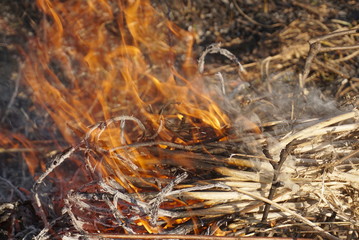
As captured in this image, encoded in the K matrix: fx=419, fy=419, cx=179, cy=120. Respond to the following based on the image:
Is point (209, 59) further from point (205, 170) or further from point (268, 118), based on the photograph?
point (205, 170)

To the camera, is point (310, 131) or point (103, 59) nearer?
point (310, 131)

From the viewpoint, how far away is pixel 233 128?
1908 millimetres

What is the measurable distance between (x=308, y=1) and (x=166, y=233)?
3197 millimetres

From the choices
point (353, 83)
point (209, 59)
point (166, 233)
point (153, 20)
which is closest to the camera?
point (166, 233)

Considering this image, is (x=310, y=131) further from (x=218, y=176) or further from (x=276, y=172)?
(x=218, y=176)

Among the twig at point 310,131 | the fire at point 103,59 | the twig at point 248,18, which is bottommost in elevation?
the fire at point 103,59

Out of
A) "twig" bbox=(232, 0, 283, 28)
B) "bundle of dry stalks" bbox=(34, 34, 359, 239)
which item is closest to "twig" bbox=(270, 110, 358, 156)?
"bundle of dry stalks" bbox=(34, 34, 359, 239)

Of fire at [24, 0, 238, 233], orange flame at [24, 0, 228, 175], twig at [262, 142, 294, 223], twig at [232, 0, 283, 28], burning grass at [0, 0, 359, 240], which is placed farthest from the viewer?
twig at [232, 0, 283, 28]

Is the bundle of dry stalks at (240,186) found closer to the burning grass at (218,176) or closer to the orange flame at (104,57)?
the burning grass at (218,176)

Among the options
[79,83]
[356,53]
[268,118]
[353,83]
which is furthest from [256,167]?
[79,83]

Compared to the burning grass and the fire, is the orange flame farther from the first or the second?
the burning grass

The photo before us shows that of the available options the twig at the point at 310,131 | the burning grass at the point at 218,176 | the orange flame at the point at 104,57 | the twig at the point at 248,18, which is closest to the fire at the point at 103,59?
the orange flame at the point at 104,57

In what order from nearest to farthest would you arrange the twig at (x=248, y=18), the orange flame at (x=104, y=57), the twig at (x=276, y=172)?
1. the twig at (x=276, y=172)
2. the orange flame at (x=104, y=57)
3. the twig at (x=248, y=18)

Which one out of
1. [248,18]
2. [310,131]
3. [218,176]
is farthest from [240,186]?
[248,18]
